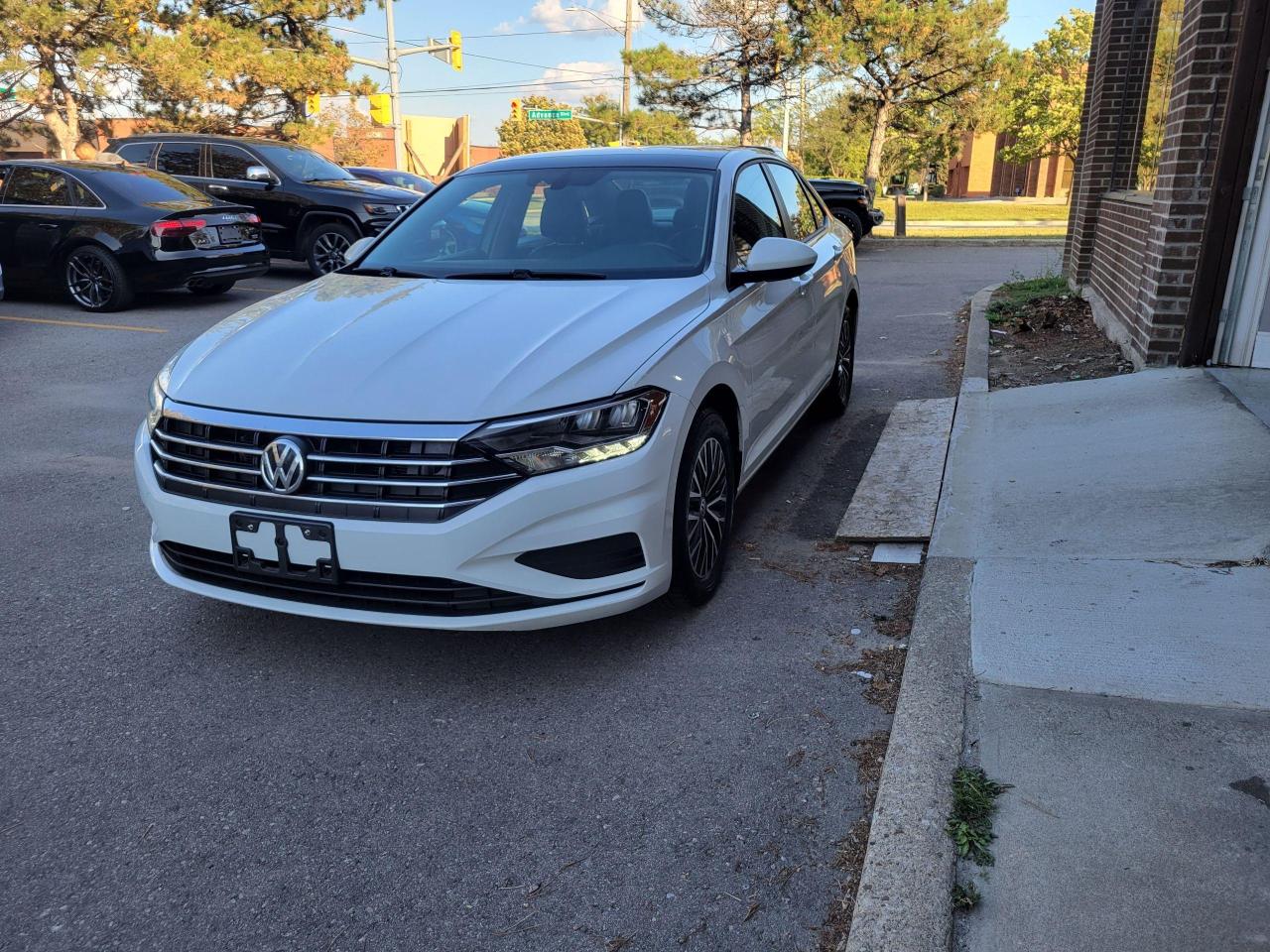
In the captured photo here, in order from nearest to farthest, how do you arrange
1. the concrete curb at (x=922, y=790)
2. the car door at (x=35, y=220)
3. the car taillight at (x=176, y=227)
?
the concrete curb at (x=922, y=790), the car taillight at (x=176, y=227), the car door at (x=35, y=220)

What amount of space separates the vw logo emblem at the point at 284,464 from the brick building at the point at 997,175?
76939 mm

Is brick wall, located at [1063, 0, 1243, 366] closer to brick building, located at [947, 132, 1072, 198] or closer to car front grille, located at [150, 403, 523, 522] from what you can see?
car front grille, located at [150, 403, 523, 522]

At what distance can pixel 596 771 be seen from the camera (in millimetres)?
2902

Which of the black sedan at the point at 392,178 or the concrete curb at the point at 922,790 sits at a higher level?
the black sedan at the point at 392,178

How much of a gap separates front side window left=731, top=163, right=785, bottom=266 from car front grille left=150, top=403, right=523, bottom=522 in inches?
69.6

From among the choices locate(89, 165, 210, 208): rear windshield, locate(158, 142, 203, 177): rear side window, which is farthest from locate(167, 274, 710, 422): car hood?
locate(158, 142, 203, 177): rear side window

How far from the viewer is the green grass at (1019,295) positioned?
9359 millimetres

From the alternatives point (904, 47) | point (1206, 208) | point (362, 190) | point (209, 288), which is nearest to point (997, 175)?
point (904, 47)

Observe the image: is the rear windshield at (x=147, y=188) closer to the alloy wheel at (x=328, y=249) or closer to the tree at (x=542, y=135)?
the alloy wheel at (x=328, y=249)

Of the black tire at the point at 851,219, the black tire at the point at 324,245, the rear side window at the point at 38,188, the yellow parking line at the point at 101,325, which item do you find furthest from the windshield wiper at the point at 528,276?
the black tire at the point at 851,219

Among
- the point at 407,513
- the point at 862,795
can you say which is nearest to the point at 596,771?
the point at 862,795

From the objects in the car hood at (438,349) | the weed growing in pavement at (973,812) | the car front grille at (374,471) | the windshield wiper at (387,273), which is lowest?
the weed growing in pavement at (973,812)

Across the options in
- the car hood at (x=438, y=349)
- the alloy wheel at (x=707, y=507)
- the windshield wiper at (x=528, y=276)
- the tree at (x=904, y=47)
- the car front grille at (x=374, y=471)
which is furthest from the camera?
the tree at (x=904, y=47)

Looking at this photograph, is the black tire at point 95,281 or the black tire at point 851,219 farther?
the black tire at point 851,219
